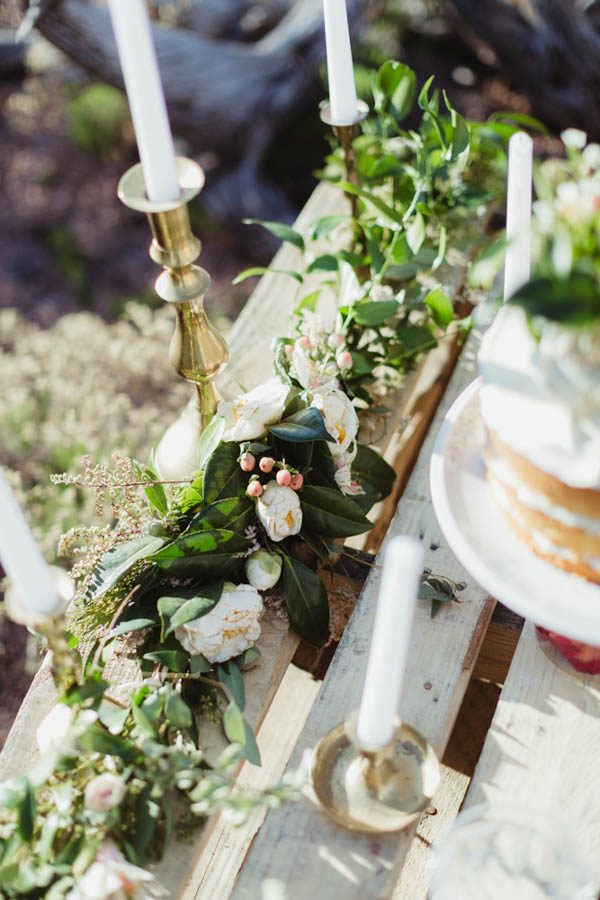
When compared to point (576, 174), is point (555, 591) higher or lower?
lower

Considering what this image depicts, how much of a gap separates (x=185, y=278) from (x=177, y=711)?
0.41 metres

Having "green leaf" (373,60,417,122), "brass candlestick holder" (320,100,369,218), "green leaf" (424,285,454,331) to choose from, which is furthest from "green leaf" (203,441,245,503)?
"green leaf" (373,60,417,122)

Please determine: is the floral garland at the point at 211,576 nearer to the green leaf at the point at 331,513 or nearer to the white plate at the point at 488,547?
the green leaf at the point at 331,513

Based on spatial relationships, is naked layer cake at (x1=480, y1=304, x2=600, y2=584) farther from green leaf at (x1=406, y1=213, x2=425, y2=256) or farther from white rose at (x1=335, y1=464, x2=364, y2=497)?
green leaf at (x1=406, y1=213, x2=425, y2=256)

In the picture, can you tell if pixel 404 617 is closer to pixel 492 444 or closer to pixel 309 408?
pixel 492 444

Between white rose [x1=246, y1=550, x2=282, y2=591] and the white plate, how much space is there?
19 cm

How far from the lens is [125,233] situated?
2.23 metres

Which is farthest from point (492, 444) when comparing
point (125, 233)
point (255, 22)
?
point (255, 22)

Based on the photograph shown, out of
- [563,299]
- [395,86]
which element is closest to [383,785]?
[563,299]

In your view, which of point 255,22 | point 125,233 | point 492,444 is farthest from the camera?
point 255,22

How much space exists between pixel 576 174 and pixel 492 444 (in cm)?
22

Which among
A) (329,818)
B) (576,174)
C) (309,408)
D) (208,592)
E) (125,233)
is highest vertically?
(576,174)

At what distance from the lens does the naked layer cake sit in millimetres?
584

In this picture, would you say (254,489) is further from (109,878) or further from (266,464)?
(109,878)
